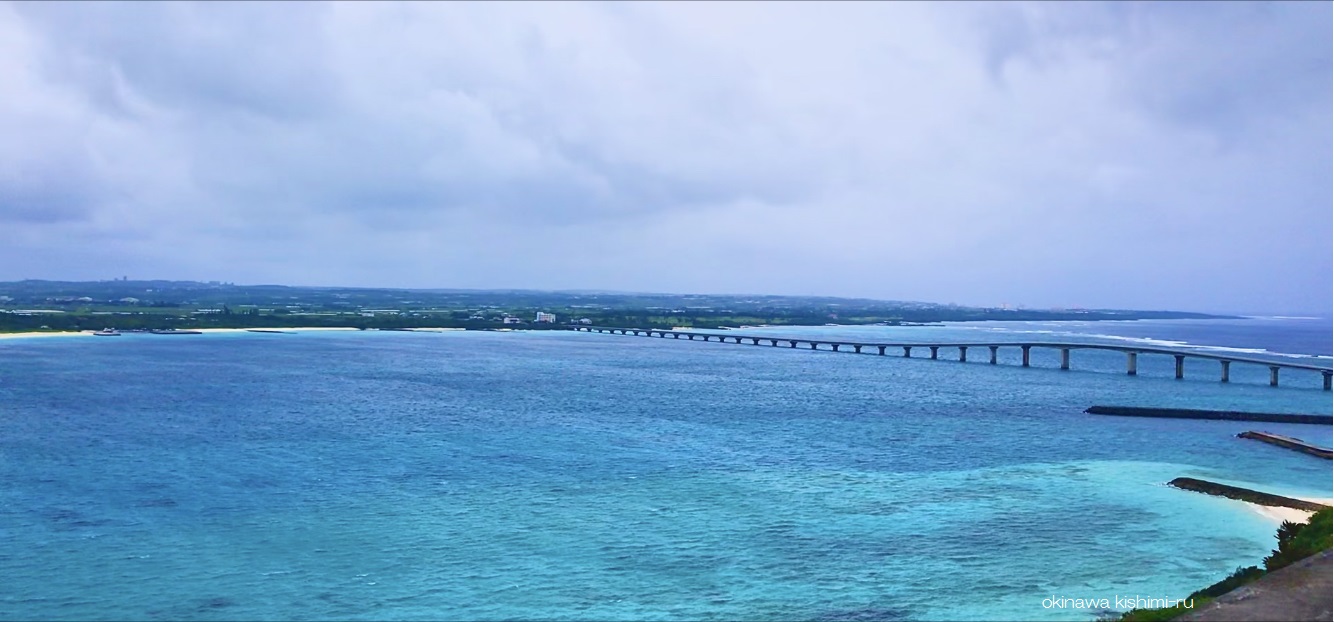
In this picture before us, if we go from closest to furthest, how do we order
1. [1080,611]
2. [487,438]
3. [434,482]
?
[1080,611] < [434,482] < [487,438]

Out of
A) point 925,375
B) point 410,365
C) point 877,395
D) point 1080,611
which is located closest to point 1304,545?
point 1080,611

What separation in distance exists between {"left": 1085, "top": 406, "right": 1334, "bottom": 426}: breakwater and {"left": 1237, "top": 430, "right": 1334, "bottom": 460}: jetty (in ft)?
19.5

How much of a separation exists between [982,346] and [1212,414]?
104 feet

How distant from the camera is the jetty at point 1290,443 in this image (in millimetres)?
31625

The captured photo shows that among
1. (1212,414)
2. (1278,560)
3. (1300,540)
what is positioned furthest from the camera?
(1212,414)

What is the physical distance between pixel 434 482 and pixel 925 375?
49726 millimetres

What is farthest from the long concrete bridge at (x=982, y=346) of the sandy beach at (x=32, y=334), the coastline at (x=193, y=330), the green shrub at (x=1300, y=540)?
the sandy beach at (x=32, y=334)

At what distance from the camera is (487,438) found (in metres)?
33.5

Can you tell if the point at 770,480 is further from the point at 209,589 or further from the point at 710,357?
the point at 710,357

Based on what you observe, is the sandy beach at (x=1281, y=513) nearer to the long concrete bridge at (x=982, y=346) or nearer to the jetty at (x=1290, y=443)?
the jetty at (x=1290, y=443)

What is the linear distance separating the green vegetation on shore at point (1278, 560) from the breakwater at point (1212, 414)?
26079 millimetres

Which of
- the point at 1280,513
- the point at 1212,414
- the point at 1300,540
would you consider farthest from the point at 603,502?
the point at 1212,414

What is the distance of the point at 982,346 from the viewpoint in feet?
246

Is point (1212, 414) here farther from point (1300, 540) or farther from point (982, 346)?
point (982, 346)
